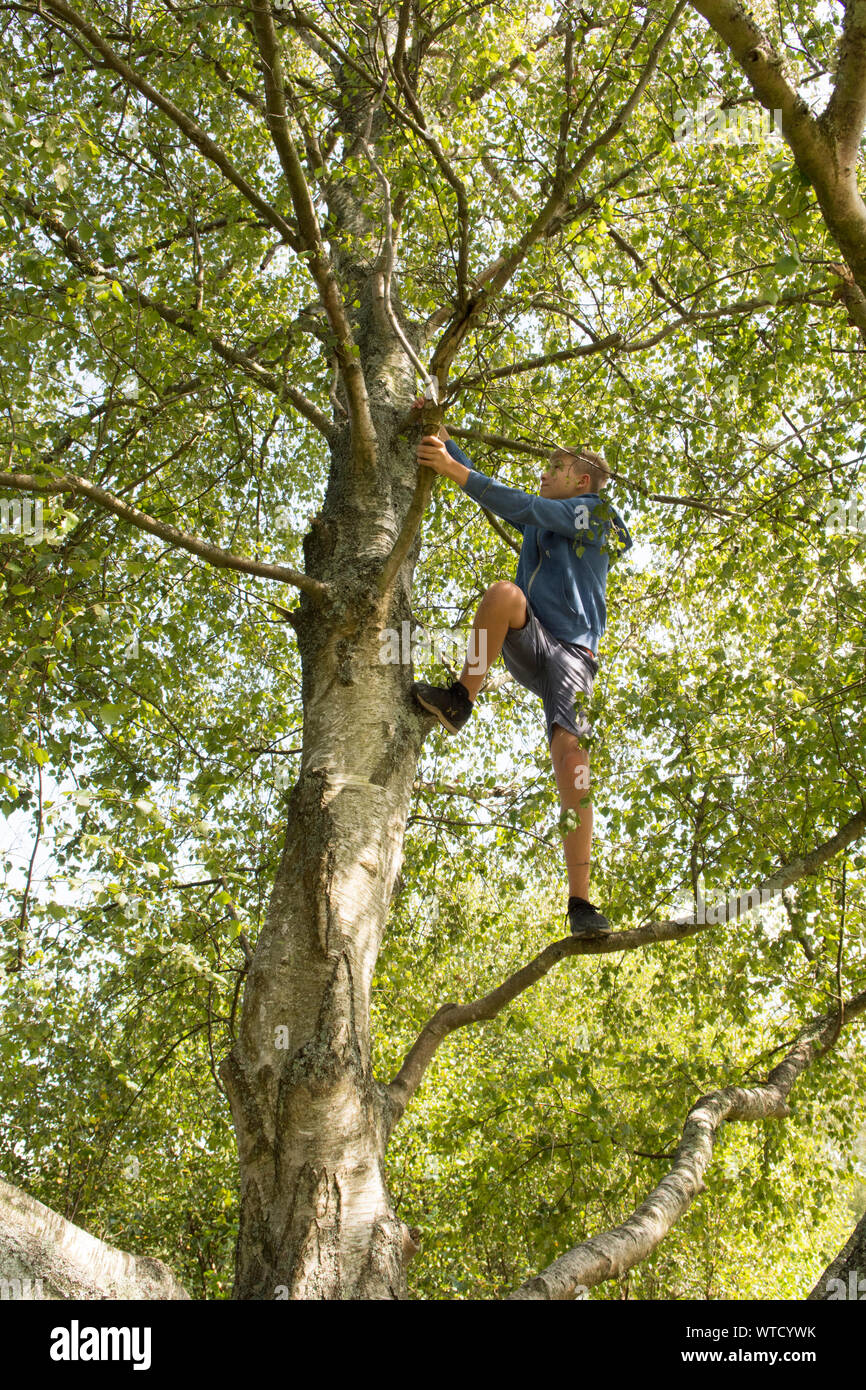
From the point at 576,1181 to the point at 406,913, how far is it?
2.00m

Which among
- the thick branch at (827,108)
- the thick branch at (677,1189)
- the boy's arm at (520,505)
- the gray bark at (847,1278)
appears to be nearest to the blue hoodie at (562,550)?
the boy's arm at (520,505)

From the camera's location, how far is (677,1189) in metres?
3.20

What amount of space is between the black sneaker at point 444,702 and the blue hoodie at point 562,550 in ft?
2.15

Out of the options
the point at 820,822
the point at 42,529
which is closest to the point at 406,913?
the point at 820,822

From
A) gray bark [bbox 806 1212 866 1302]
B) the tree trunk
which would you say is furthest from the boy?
gray bark [bbox 806 1212 866 1302]

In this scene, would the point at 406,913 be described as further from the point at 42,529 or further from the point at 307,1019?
the point at 42,529

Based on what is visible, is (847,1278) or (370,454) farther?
(370,454)

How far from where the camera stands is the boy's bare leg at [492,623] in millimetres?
3775

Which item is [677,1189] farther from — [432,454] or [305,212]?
[305,212]

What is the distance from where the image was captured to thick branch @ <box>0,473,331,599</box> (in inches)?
117

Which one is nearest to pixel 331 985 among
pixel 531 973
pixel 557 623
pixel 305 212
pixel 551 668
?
pixel 531 973

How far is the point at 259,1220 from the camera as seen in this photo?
8.29 feet

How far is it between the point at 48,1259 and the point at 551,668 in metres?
2.73

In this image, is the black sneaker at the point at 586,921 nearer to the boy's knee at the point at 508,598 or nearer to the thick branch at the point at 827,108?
the boy's knee at the point at 508,598
